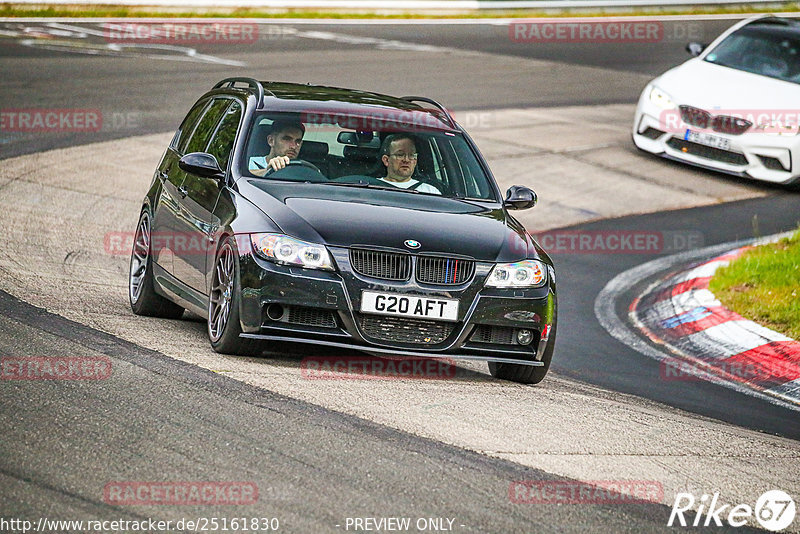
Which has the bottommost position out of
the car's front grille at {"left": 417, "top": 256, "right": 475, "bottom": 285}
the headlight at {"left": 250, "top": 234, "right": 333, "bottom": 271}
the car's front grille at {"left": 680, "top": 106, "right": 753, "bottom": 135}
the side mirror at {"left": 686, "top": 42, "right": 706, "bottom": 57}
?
the car's front grille at {"left": 680, "top": 106, "right": 753, "bottom": 135}

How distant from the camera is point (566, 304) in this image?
1141cm

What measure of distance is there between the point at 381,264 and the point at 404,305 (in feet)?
0.89

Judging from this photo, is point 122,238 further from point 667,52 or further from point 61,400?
point 667,52

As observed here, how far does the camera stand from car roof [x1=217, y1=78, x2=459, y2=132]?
8.73m

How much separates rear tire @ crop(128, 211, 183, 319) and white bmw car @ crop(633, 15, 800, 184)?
9.30 m

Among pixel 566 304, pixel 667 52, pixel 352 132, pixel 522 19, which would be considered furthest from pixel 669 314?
pixel 522 19

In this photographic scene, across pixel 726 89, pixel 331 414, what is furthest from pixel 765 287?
pixel 726 89

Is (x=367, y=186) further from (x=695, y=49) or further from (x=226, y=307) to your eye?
(x=695, y=49)

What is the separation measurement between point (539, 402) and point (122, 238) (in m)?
5.81

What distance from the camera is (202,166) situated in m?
8.20
